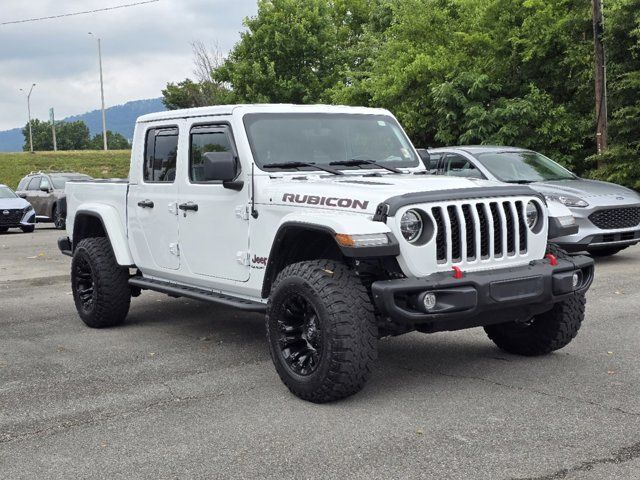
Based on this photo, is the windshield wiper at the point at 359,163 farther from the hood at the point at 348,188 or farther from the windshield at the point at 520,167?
the windshield at the point at 520,167

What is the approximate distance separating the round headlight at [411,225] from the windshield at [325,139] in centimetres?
133

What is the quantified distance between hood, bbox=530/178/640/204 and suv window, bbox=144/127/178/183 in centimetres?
575

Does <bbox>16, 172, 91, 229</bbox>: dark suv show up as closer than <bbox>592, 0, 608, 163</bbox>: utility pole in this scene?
No

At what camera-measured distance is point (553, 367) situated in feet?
18.8

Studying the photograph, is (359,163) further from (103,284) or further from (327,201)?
(103,284)

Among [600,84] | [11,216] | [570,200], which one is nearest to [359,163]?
[570,200]

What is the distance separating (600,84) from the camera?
17.9 meters

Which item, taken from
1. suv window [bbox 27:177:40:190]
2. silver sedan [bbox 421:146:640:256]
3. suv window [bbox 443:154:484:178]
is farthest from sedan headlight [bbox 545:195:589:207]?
suv window [bbox 27:177:40:190]

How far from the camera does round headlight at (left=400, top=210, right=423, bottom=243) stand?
489cm

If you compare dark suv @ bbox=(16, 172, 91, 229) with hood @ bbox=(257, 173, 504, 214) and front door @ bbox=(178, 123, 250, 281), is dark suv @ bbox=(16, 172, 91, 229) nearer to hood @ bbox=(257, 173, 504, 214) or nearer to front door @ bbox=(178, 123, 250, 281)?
front door @ bbox=(178, 123, 250, 281)

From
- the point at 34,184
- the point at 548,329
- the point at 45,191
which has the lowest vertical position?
the point at 548,329

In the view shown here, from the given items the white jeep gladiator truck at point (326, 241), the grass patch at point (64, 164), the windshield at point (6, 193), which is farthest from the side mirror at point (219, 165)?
the grass patch at point (64, 164)

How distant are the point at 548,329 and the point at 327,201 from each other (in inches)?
76.6

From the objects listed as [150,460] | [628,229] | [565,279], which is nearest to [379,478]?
[150,460]
